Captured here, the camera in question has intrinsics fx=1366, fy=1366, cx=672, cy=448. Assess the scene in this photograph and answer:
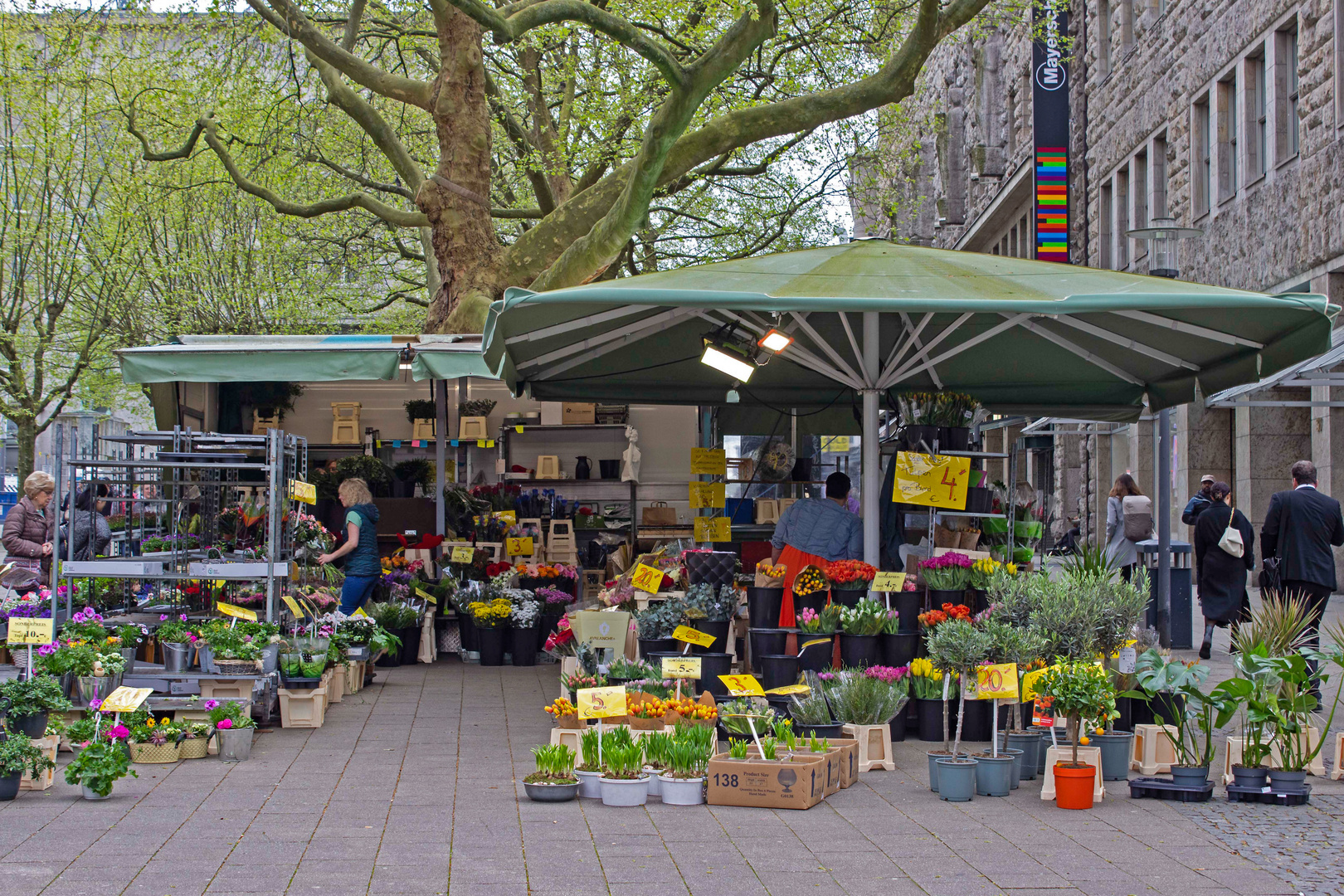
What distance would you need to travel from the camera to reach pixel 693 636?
8.42 metres

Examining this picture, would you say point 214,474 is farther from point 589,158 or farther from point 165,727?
point 589,158

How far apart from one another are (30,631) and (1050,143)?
24.9 meters

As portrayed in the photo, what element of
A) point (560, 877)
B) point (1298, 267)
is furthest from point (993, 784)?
point (1298, 267)

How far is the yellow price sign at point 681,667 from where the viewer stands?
7352mm

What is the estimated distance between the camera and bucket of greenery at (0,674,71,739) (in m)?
6.82

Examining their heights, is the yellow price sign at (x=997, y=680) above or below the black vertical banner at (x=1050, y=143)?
below

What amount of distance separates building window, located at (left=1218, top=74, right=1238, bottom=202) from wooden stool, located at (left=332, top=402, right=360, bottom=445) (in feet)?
41.4

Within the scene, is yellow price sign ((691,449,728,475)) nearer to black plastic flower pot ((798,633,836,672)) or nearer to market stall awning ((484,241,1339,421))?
market stall awning ((484,241,1339,421))

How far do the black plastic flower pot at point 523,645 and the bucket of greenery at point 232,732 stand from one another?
4373 mm

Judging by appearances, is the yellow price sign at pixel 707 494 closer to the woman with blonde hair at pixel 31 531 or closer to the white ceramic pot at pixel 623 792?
the woman with blonde hair at pixel 31 531

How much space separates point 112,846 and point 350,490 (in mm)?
5540

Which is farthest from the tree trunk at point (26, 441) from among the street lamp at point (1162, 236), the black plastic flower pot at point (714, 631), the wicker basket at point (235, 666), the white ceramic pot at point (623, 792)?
the white ceramic pot at point (623, 792)

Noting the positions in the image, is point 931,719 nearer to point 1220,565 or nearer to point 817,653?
point 817,653

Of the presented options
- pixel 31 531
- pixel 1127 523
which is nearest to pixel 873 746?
pixel 31 531
